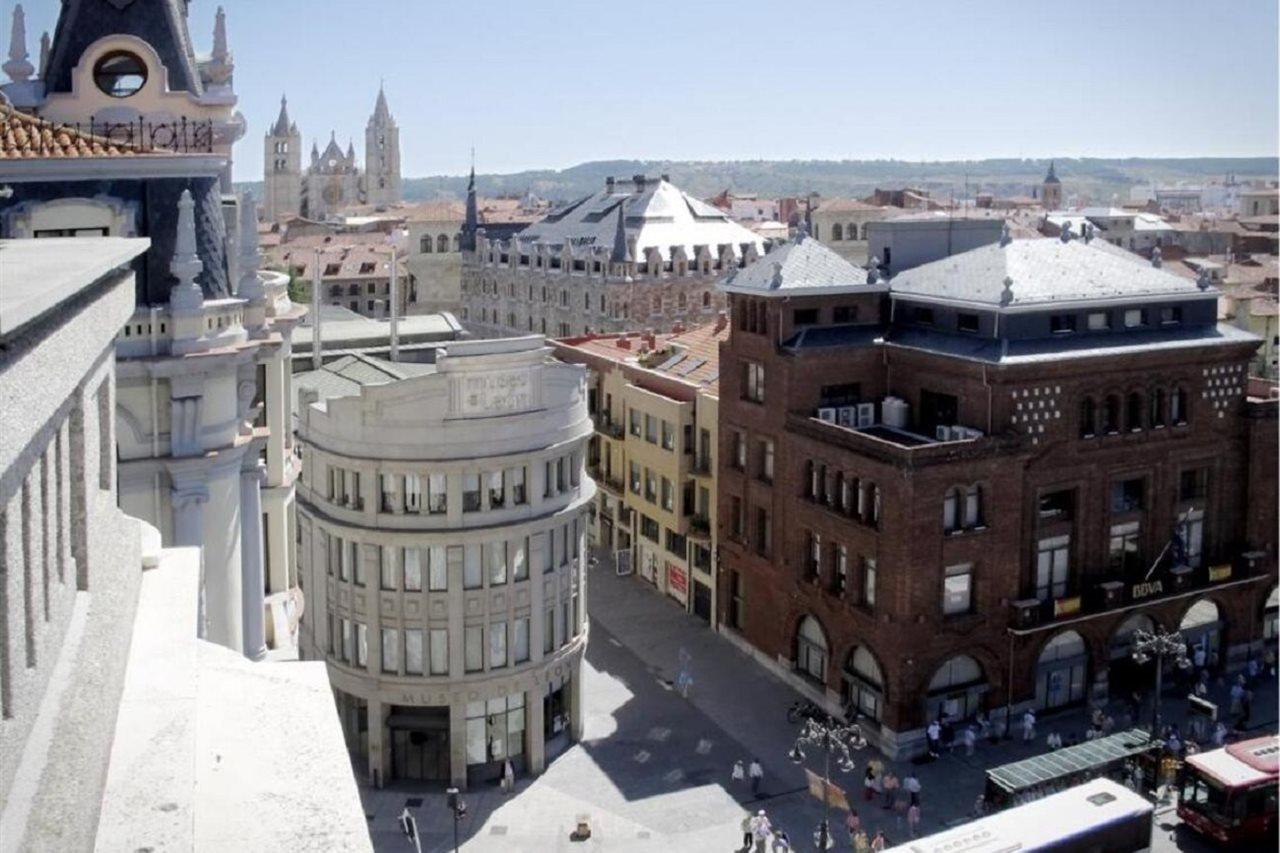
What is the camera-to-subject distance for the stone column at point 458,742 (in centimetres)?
4156

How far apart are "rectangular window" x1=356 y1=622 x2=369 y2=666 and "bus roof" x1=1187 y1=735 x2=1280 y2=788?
23.4 m

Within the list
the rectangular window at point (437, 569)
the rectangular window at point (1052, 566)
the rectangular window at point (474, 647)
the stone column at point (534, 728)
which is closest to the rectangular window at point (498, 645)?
the rectangular window at point (474, 647)

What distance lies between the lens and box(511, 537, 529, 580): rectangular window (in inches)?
1642

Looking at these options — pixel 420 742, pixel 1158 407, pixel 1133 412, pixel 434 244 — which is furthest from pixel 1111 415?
pixel 434 244

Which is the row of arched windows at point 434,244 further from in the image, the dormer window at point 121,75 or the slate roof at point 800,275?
the dormer window at point 121,75

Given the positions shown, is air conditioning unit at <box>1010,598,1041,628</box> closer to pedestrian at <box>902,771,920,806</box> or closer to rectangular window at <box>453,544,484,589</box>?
pedestrian at <box>902,771,920,806</box>

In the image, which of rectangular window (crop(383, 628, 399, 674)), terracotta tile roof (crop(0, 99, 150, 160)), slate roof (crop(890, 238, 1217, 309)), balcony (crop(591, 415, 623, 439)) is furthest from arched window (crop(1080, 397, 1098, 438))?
terracotta tile roof (crop(0, 99, 150, 160))

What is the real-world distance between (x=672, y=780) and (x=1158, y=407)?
69.6 feet

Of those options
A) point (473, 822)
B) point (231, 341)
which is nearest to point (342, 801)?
point (231, 341)

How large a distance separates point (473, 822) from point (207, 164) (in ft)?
A: 70.6

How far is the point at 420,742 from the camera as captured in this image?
138 feet

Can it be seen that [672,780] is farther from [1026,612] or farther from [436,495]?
[1026,612]

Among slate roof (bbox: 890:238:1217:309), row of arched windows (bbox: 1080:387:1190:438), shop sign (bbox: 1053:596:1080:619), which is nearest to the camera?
shop sign (bbox: 1053:596:1080:619)

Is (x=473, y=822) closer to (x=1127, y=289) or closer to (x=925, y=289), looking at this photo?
(x=925, y=289)
